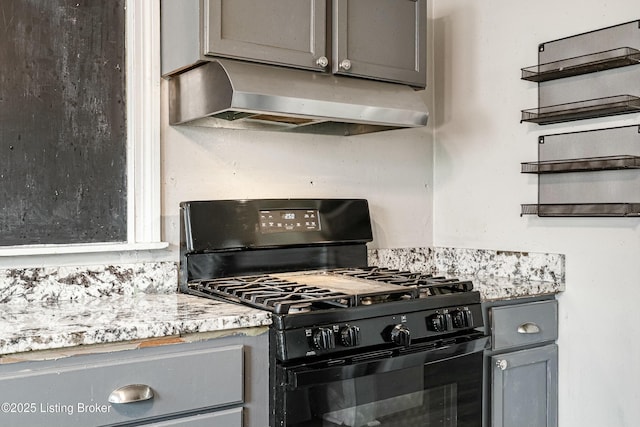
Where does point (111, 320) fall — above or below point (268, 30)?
below

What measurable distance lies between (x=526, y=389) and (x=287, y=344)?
3.31ft

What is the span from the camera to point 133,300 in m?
1.85

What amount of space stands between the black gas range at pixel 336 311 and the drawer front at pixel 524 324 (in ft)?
0.47

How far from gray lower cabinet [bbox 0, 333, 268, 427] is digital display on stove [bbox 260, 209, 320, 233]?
2.14 feet

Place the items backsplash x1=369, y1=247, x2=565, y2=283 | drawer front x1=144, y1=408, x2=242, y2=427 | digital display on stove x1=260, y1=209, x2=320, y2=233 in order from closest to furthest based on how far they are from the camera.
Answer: drawer front x1=144, y1=408, x2=242, y2=427 → digital display on stove x1=260, y1=209, x2=320, y2=233 → backsplash x1=369, y1=247, x2=565, y2=283

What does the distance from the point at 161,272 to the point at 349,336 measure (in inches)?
28.6

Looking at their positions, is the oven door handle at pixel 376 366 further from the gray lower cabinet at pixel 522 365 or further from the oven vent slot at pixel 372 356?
the gray lower cabinet at pixel 522 365

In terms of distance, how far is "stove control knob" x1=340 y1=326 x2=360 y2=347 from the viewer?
1615 millimetres

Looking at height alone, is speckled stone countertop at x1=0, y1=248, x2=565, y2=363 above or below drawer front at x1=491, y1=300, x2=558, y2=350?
above

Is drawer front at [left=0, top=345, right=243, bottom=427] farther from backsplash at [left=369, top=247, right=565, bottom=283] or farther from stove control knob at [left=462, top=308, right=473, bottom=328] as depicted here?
backsplash at [left=369, top=247, right=565, bottom=283]

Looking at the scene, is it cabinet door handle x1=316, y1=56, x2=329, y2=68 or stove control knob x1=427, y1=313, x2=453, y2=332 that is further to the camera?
cabinet door handle x1=316, y1=56, x2=329, y2=68

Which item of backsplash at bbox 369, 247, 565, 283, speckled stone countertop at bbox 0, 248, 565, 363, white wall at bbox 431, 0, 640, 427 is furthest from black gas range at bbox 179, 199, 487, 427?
white wall at bbox 431, 0, 640, 427

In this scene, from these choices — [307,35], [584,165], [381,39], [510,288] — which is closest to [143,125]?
[307,35]

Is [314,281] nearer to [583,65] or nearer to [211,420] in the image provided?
[211,420]
